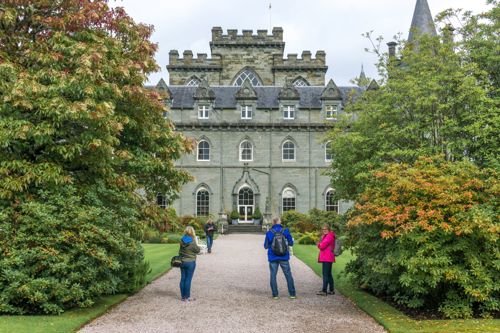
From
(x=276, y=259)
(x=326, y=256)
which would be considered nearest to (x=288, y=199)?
(x=326, y=256)

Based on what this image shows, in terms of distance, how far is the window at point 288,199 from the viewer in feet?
145

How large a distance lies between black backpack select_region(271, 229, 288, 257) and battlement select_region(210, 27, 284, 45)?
43.1 meters

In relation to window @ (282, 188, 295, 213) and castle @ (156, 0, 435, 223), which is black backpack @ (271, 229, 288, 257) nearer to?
castle @ (156, 0, 435, 223)

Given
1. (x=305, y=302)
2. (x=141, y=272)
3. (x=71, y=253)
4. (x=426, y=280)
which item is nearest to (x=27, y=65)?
(x=71, y=253)

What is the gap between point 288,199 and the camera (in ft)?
145

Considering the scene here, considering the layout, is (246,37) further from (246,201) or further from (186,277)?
(186,277)

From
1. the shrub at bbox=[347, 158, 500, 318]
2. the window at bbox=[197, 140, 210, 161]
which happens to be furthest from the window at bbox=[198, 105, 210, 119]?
the shrub at bbox=[347, 158, 500, 318]

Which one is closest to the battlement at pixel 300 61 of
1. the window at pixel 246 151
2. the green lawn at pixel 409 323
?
the window at pixel 246 151

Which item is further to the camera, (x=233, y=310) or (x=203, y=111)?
(x=203, y=111)

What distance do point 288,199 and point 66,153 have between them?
1357 inches

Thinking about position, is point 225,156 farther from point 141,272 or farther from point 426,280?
point 426,280

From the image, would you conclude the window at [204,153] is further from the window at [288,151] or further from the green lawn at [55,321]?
the green lawn at [55,321]

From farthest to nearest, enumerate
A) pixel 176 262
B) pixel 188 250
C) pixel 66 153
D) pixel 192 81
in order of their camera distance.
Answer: pixel 192 81
pixel 188 250
pixel 176 262
pixel 66 153

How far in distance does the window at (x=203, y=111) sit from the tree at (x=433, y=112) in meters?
29.5
